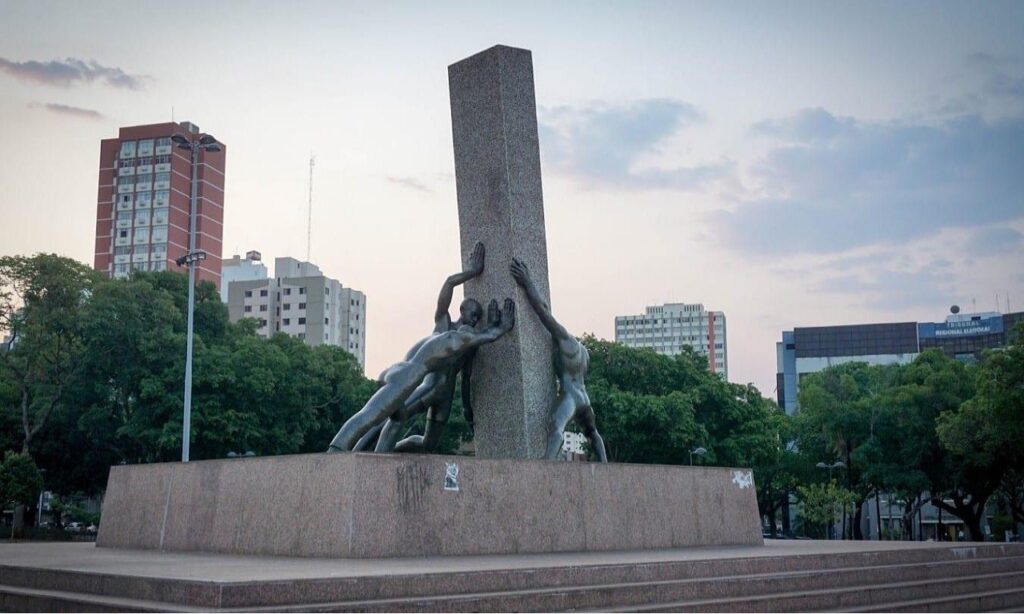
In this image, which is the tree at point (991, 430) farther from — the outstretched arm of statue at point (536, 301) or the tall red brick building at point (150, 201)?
the tall red brick building at point (150, 201)

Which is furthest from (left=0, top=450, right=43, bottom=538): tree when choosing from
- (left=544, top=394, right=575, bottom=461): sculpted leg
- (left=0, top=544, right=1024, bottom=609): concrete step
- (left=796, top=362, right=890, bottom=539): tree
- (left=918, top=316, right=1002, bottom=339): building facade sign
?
(left=918, top=316, right=1002, bottom=339): building facade sign

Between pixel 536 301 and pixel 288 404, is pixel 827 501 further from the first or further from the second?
pixel 536 301

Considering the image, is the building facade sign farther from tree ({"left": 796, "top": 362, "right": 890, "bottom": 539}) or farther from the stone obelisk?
the stone obelisk

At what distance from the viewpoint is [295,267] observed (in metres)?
106

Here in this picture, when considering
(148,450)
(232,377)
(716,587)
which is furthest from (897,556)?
(148,450)

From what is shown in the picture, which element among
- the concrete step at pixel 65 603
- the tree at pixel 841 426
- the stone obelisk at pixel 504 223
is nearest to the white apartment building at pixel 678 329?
the tree at pixel 841 426

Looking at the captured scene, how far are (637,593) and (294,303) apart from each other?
9494 cm

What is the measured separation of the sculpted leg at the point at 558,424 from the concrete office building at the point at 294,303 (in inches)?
3389

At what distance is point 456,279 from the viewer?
16.2 meters

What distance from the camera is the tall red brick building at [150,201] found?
326 ft

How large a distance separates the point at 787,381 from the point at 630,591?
90.5 m

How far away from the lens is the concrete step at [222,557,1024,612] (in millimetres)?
8352

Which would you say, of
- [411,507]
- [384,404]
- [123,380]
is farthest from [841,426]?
[411,507]

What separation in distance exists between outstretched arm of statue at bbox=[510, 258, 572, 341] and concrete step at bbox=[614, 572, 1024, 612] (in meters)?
5.90
